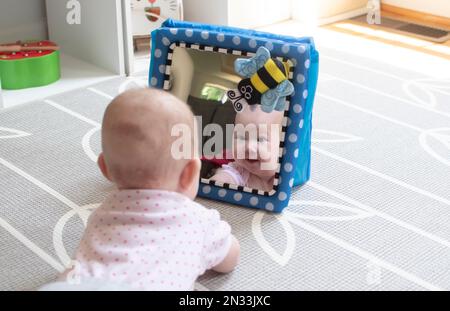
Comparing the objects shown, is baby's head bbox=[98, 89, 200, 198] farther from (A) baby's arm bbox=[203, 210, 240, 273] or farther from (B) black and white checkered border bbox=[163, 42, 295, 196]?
(B) black and white checkered border bbox=[163, 42, 295, 196]

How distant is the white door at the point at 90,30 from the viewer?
6.28 feet

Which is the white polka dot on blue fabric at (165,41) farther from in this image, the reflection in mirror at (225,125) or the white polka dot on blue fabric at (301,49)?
the white polka dot on blue fabric at (301,49)

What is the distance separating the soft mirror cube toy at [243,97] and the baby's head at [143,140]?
34 cm

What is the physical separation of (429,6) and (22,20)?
4.91ft

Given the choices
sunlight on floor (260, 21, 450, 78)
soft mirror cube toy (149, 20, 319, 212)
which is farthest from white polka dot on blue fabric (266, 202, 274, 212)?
sunlight on floor (260, 21, 450, 78)

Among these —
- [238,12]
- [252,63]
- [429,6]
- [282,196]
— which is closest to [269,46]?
[252,63]

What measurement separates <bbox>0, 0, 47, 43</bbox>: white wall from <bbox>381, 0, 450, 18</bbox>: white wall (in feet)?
4.48

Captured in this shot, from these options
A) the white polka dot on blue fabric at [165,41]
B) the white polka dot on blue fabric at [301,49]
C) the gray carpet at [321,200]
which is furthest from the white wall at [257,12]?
the white polka dot on blue fabric at [301,49]

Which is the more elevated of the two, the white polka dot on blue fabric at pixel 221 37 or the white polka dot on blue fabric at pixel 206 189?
the white polka dot on blue fabric at pixel 221 37

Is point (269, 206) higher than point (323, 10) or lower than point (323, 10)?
lower

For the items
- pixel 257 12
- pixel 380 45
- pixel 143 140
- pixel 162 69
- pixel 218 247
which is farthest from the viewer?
pixel 257 12

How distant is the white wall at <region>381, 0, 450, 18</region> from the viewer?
2.52 meters

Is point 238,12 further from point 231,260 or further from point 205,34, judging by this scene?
point 231,260

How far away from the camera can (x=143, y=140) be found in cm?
90
